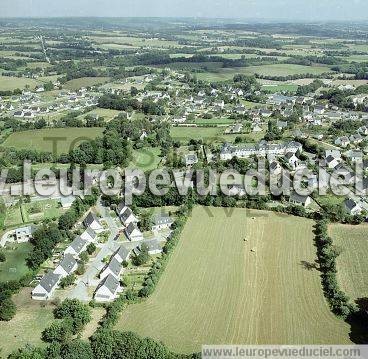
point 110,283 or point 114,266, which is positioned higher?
point 114,266

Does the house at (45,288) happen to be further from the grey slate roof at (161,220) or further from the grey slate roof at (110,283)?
the grey slate roof at (161,220)

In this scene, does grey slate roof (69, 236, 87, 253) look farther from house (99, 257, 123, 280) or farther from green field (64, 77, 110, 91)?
green field (64, 77, 110, 91)

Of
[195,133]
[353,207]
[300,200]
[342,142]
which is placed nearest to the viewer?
[353,207]

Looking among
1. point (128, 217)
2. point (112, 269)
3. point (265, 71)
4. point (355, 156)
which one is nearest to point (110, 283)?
point (112, 269)

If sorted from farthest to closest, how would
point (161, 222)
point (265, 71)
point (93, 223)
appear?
point (265, 71) < point (161, 222) < point (93, 223)

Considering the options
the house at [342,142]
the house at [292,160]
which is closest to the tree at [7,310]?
the house at [292,160]

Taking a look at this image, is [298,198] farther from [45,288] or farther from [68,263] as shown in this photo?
[45,288]

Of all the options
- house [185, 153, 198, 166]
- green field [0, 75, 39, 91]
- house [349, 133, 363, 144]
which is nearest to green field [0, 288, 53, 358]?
house [185, 153, 198, 166]

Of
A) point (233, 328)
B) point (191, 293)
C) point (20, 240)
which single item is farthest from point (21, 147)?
point (233, 328)
